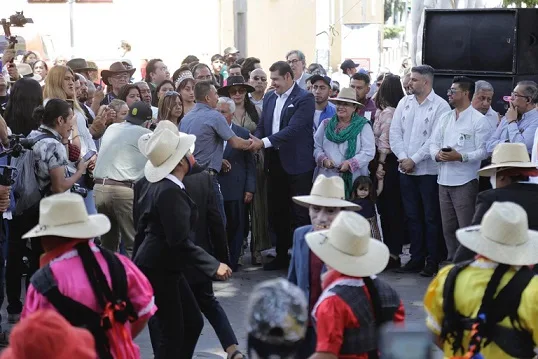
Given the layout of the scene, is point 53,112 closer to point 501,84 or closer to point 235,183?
point 235,183

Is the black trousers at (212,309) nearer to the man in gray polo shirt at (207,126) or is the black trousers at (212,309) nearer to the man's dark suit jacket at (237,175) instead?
the man in gray polo shirt at (207,126)

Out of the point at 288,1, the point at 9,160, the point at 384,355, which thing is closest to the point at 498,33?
the point at 9,160

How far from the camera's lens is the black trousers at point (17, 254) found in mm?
8797

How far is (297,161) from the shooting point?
11.4 metres

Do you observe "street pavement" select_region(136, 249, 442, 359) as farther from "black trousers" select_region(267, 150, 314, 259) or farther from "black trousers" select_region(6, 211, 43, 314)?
"black trousers" select_region(6, 211, 43, 314)

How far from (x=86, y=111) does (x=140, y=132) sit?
1.42m

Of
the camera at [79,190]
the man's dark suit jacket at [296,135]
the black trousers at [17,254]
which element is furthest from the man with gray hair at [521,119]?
the black trousers at [17,254]

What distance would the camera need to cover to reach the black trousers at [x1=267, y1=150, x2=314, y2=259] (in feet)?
37.9

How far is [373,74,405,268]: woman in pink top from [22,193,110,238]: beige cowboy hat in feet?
21.5

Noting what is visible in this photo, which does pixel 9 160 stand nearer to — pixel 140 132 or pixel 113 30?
pixel 140 132

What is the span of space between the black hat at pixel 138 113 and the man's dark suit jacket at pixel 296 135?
1.79 meters

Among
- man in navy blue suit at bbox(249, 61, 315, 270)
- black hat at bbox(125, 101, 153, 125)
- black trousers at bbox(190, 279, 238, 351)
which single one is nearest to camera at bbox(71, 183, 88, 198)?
black hat at bbox(125, 101, 153, 125)

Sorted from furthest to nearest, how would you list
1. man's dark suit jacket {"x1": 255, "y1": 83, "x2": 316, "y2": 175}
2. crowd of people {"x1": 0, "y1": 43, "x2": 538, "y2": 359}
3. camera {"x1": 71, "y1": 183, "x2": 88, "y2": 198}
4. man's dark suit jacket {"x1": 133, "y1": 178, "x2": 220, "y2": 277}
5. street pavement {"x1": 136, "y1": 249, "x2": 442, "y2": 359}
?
man's dark suit jacket {"x1": 255, "y1": 83, "x2": 316, "y2": 175}, camera {"x1": 71, "y1": 183, "x2": 88, "y2": 198}, street pavement {"x1": 136, "y1": 249, "x2": 442, "y2": 359}, man's dark suit jacket {"x1": 133, "y1": 178, "x2": 220, "y2": 277}, crowd of people {"x1": 0, "y1": 43, "x2": 538, "y2": 359}

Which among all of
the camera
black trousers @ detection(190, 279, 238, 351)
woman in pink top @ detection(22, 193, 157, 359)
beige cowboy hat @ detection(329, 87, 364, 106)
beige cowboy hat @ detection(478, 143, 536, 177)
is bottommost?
black trousers @ detection(190, 279, 238, 351)
